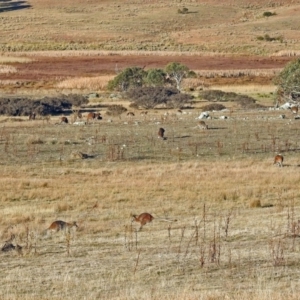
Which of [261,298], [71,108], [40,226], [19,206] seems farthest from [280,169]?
[71,108]

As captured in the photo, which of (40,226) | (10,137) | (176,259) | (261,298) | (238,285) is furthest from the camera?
(10,137)

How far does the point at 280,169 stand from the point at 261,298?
548 inches

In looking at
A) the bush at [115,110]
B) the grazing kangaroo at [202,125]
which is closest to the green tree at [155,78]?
the bush at [115,110]

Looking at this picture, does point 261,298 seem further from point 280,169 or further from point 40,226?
point 280,169

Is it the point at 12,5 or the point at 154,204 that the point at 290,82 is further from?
the point at 12,5

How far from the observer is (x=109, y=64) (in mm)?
79188

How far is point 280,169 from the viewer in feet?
75.5

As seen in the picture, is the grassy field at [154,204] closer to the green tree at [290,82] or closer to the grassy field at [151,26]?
the green tree at [290,82]

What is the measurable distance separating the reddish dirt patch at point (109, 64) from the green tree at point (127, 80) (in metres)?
11.2

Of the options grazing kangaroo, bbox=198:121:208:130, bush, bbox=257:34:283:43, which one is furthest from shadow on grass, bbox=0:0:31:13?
grazing kangaroo, bbox=198:121:208:130

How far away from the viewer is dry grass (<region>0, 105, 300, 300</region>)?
1075 centimetres

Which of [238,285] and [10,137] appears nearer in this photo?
[238,285]

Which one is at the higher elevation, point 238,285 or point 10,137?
point 238,285

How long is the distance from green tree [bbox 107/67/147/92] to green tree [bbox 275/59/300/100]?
540 inches
